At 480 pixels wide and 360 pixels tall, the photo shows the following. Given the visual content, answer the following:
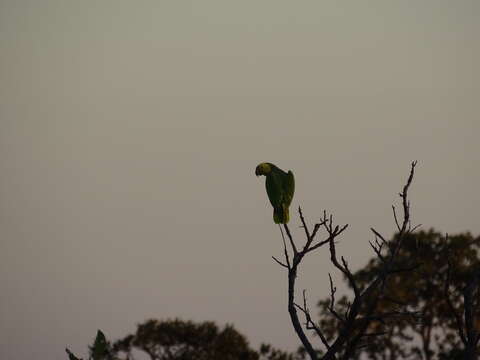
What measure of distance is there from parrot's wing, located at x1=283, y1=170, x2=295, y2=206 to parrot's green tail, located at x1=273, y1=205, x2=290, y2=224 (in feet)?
0.26

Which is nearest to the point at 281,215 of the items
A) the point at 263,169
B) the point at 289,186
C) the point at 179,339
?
the point at 289,186

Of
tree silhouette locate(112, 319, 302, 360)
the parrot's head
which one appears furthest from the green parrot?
tree silhouette locate(112, 319, 302, 360)

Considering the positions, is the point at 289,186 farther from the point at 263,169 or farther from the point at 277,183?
the point at 263,169

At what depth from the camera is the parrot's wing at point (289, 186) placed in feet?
12.5

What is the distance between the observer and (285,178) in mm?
3830

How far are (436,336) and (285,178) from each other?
19.8 metres

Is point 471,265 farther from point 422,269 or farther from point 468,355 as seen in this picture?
point 468,355

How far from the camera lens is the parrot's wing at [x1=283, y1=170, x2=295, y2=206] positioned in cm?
382

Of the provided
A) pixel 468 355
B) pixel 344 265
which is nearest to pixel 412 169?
pixel 344 265

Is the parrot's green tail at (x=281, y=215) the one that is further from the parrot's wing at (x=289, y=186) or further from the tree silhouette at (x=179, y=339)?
the tree silhouette at (x=179, y=339)

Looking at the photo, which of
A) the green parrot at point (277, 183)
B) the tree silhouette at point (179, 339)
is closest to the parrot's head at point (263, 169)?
the green parrot at point (277, 183)

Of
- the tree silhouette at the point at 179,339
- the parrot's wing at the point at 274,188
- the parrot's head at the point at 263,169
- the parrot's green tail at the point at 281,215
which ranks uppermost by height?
the tree silhouette at the point at 179,339

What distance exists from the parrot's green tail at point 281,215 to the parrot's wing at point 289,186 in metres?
0.08

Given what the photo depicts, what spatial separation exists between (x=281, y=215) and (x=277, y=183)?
0.25 m
